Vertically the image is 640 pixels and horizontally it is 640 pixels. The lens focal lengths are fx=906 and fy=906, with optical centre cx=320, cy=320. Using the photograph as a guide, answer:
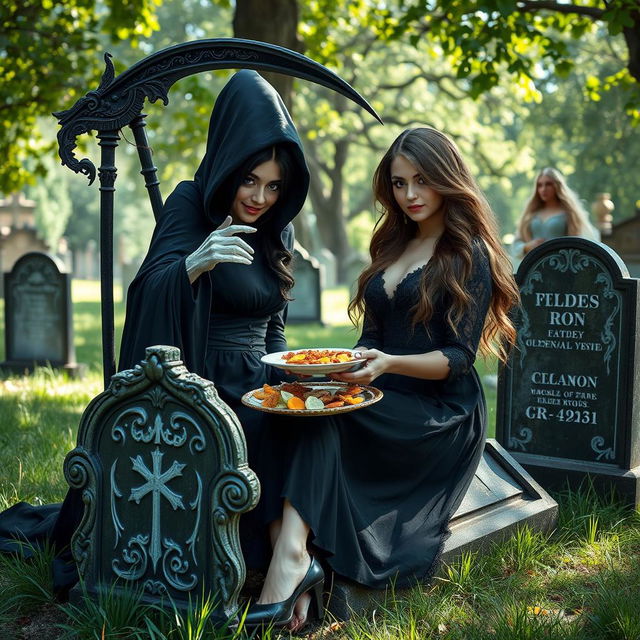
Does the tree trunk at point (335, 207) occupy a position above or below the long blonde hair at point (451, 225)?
above

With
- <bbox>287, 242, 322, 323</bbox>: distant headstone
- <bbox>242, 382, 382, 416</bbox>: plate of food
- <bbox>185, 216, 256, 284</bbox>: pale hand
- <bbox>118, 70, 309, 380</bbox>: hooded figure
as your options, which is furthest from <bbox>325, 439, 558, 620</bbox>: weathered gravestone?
<bbox>287, 242, 322, 323</bbox>: distant headstone

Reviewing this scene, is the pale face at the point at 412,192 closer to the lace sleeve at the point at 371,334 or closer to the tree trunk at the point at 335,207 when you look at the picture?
the lace sleeve at the point at 371,334

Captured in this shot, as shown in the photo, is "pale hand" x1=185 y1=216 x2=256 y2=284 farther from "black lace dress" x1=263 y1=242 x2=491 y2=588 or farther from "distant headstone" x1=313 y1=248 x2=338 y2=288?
"distant headstone" x1=313 y1=248 x2=338 y2=288

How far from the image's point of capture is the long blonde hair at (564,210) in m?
9.09

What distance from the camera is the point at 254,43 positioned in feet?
12.8

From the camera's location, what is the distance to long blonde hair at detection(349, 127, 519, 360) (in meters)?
4.10

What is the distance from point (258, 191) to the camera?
392 cm

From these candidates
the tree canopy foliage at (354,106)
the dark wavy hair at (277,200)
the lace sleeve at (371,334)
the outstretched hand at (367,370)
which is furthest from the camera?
the tree canopy foliage at (354,106)

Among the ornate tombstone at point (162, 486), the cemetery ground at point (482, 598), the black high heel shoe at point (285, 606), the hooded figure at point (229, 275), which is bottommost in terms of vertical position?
the cemetery ground at point (482, 598)

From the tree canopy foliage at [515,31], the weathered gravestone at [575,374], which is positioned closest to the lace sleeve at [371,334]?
the weathered gravestone at [575,374]

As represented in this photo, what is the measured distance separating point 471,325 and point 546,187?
218 inches

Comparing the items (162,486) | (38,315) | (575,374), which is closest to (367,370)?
(162,486)

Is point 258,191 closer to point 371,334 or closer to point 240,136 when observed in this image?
point 240,136

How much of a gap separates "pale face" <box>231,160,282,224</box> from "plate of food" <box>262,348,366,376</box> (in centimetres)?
69
